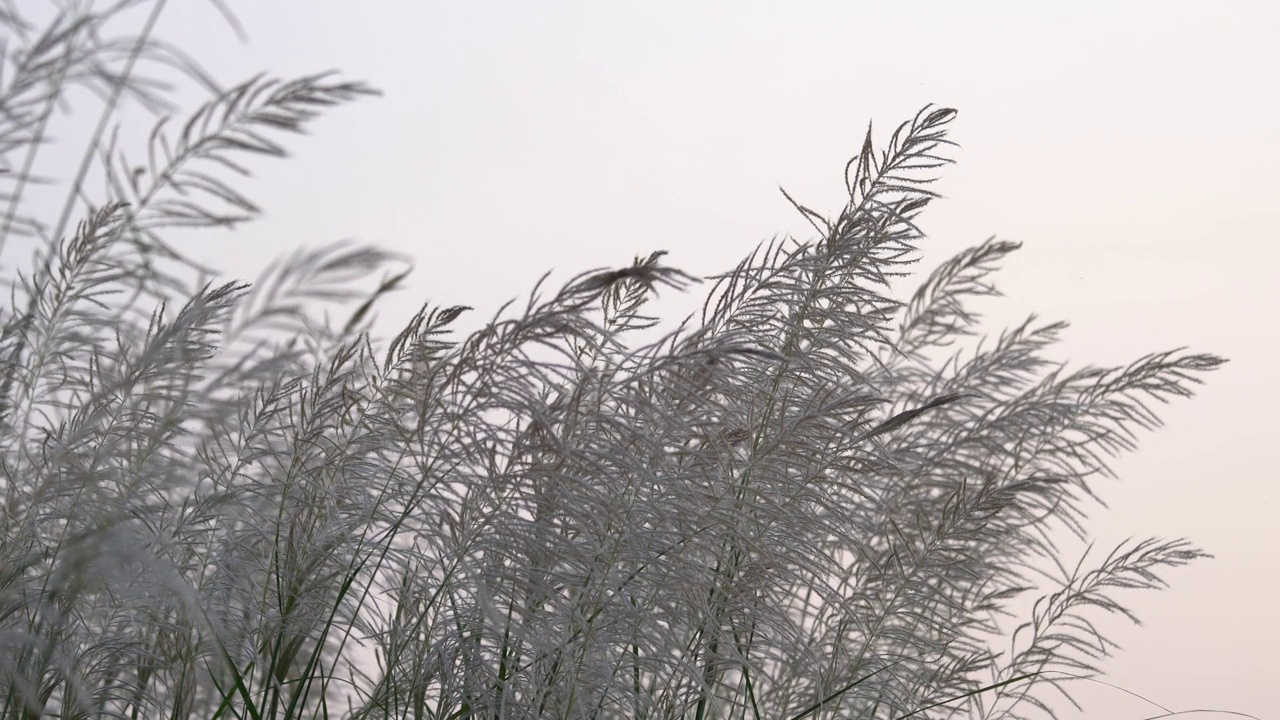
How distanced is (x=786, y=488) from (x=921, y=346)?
147cm

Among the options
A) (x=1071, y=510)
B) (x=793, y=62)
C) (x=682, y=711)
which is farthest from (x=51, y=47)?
(x=793, y=62)

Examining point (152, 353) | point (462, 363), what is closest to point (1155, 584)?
point (462, 363)

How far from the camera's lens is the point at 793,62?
5.93 metres

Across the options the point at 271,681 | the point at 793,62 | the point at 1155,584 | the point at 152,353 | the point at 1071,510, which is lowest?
the point at 271,681

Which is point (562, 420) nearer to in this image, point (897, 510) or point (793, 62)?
point (897, 510)

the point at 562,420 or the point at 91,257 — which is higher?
the point at 91,257

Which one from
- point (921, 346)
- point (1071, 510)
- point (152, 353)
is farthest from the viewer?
point (921, 346)

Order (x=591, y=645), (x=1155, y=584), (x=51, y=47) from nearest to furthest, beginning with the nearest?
(x=51, y=47) < (x=591, y=645) < (x=1155, y=584)

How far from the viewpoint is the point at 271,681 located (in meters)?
1.87

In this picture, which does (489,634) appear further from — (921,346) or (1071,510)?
(921,346)

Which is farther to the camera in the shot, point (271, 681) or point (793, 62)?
point (793, 62)

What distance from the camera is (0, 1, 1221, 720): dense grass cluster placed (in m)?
1.65

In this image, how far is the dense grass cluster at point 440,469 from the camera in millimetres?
1654

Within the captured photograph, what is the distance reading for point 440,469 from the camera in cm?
182
